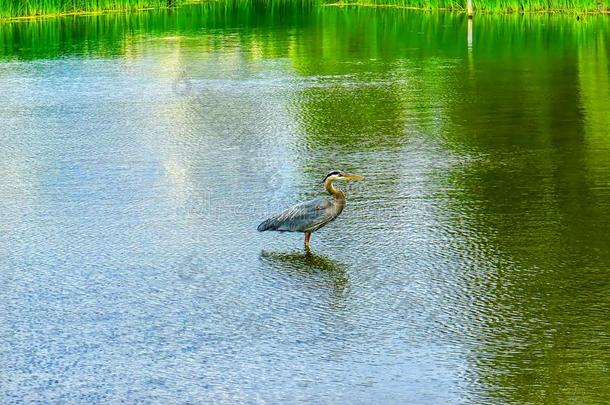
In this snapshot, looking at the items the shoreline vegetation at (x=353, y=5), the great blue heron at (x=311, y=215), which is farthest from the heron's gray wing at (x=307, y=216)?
the shoreline vegetation at (x=353, y=5)

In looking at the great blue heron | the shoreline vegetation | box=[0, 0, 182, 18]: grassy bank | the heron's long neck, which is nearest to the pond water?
the great blue heron

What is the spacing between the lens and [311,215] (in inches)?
400

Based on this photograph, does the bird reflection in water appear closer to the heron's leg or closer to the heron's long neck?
the heron's leg

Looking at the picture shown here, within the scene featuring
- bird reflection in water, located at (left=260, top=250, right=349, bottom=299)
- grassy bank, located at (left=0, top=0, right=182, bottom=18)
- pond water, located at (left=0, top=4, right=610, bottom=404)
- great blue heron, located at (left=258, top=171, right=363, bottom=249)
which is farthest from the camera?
grassy bank, located at (left=0, top=0, right=182, bottom=18)

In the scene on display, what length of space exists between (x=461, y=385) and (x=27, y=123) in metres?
12.2

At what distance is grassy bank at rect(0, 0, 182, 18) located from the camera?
36.9 meters

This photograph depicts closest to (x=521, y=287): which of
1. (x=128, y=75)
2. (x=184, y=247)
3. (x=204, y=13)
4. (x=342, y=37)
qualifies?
(x=184, y=247)

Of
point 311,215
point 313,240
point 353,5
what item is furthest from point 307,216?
point 353,5

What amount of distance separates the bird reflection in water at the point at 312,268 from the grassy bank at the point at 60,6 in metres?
28.4

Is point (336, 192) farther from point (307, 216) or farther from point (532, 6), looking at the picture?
point (532, 6)

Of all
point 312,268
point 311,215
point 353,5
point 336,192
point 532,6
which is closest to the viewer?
point 312,268

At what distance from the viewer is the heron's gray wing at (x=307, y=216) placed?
399 inches

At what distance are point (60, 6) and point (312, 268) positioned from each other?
30.0 metres

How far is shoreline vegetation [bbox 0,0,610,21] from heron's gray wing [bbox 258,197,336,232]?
24205mm
